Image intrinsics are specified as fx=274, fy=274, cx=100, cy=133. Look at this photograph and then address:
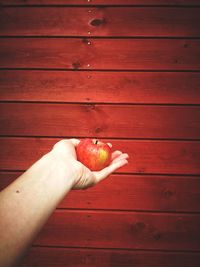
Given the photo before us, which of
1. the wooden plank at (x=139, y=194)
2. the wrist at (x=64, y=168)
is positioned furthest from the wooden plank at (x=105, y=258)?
the wrist at (x=64, y=168)

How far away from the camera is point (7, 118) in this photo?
1.61 m

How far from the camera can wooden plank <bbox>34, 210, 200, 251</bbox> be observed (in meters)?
1.68

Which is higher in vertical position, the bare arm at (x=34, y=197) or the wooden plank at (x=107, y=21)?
the wooden plank at (x=107, y=21)

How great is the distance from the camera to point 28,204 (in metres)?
0.89

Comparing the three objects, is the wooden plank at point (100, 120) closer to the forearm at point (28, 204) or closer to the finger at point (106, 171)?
the finger at point (106, 171)

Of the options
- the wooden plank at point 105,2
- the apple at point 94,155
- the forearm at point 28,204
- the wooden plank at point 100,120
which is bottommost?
the forearm at point 28,204

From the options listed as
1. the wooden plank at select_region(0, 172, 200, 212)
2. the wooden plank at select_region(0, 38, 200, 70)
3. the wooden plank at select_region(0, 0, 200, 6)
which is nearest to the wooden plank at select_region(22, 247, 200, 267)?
the wooden plank at select_region(0, 172, 200, 212)

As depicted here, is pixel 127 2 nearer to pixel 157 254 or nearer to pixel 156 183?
pixel 156 183

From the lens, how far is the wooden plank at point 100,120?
1.57 meters

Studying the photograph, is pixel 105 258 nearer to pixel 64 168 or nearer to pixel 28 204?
pixel 64 168

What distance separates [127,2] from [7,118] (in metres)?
0.95

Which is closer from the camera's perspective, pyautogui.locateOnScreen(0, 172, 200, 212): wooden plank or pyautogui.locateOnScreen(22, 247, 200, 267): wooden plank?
pyautogui.locateOnScreen(0, 172, 200, 212): wooden plank

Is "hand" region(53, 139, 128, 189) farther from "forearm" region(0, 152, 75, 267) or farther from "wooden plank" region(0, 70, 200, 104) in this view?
"wooden plank" region(0, 70, 200, 104)

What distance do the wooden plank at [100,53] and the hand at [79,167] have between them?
0.51 metres
